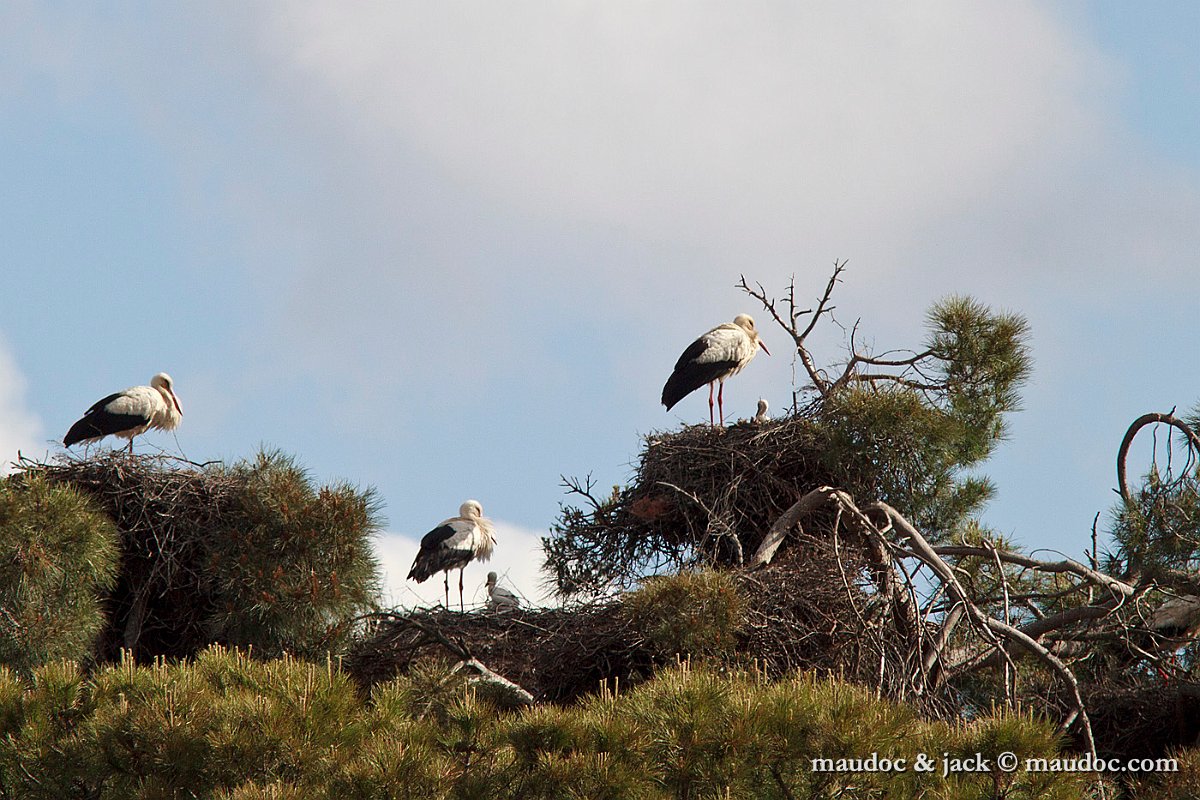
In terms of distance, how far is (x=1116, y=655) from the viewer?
1038 centimetres

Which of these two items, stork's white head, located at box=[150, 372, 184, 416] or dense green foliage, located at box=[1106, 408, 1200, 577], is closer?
dense green foliage, located at box=[1106, 408, 1200, 577]

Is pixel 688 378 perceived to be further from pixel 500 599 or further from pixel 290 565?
pixel 290 565

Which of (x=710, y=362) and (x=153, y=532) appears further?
(x=710, y=362)

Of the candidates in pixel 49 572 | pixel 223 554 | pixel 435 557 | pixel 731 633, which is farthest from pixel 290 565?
pixel 731 633

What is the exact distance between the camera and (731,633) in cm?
796

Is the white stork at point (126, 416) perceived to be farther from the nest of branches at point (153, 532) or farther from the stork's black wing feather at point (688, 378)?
the stork's black wing feather at point (688, 378)

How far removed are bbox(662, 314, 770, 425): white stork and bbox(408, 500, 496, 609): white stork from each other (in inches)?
87.6

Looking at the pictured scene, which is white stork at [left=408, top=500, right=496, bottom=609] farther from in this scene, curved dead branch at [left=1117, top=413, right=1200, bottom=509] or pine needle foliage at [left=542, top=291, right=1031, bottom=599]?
curved dead branch at [left=1117, top=413, right=1200, bottom=509]

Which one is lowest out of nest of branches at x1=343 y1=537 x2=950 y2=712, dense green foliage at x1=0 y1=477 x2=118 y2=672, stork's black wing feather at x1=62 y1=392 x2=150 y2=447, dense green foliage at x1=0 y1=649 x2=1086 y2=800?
dense green foliage at x1=0 y1=649 x2=1086 y2=800

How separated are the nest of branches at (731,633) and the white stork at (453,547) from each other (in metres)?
3.58

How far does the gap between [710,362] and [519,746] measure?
8.09 m

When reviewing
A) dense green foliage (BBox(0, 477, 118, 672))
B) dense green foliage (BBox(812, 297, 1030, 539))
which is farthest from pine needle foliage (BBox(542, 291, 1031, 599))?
dense green foliage (BBox(0, 477, 118, 672))

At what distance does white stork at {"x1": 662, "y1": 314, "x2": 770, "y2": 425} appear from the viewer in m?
13.8

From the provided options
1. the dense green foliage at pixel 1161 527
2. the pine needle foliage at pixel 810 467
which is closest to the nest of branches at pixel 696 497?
the pine needle foliage at pixel 810 467
